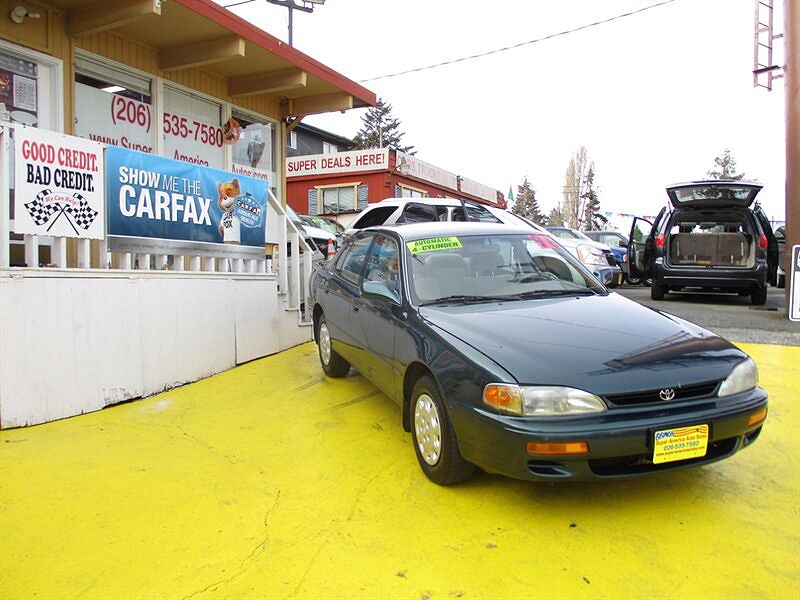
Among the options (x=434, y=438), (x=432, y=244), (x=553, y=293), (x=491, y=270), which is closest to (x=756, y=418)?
(x=553, y=293)

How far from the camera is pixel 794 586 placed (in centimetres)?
236

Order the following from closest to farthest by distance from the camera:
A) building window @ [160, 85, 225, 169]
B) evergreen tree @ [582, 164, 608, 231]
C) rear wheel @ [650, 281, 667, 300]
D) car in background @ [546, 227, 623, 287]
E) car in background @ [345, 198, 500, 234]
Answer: building window @ [160, 85, 225, 169]
car in background @ [345, 198, 500, 234]
car in background @ [546, 227, 623, 287]
rear wheel @ [650, 281, 667, 300]
evergreen tree @ [582, 164, 608, 231]

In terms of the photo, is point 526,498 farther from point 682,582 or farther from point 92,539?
point 92,539

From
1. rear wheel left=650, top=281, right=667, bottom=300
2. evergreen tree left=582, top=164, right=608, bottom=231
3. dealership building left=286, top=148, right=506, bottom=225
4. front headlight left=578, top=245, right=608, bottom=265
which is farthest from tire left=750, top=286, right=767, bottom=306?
evergreen tree left=582, top=164, right=608, bottom=231

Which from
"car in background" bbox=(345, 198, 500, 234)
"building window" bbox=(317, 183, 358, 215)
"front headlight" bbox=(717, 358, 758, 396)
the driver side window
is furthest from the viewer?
"building window" bbox=(317, 183, 358, 215)

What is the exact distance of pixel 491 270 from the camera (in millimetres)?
4055

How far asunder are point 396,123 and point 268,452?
2226 inches

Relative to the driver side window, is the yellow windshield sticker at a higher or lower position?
higher

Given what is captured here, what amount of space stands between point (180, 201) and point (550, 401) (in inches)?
172

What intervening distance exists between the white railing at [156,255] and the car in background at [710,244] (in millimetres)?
6059

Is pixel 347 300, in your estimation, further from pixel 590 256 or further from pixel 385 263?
pixel 590 256

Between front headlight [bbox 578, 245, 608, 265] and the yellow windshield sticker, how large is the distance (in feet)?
21.4

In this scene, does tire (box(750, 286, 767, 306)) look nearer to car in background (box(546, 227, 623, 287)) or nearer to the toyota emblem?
car in background (box(546, 227, 623, 287))

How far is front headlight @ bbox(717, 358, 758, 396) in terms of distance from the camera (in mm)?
2902
